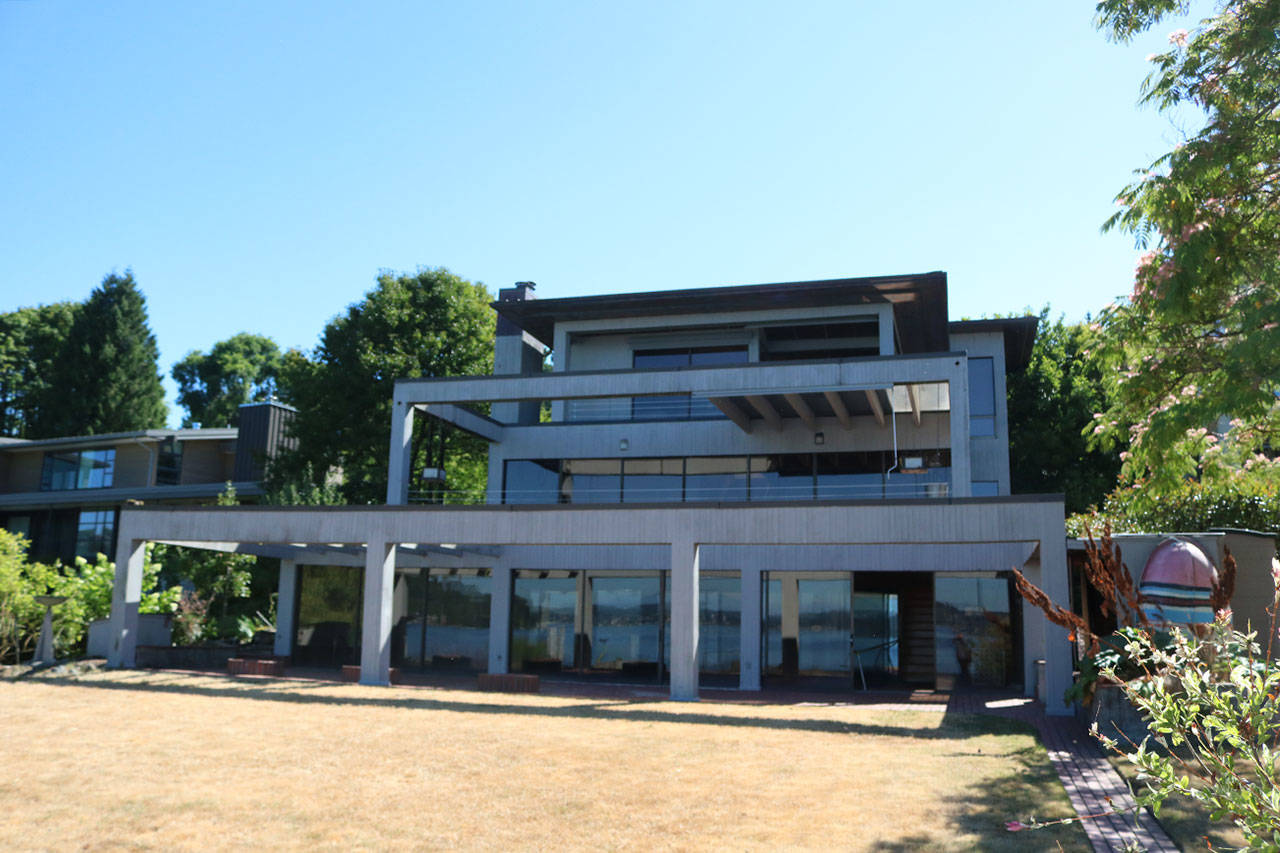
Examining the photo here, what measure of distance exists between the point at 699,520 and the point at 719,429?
295 inches

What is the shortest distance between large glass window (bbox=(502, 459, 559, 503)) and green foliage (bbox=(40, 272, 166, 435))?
1397 inches

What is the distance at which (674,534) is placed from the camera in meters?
19.4

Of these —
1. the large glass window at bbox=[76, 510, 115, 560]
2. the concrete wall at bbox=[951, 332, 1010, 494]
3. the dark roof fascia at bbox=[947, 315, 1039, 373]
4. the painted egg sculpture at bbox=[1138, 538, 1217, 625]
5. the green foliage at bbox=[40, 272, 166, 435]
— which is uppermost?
the green foliage at bbox=[40, 272, 166, 435]

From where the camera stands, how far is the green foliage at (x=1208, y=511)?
21516mm

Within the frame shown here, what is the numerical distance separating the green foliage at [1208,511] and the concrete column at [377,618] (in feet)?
49.4

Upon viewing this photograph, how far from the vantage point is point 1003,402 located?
26672 mm

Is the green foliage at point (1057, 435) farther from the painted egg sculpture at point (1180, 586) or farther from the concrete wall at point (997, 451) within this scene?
the painted egg sculpture at point (1180, 586)

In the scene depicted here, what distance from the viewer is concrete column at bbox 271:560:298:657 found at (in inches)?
1103

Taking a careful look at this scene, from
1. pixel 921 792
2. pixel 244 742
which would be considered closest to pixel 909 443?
pixel 921 792

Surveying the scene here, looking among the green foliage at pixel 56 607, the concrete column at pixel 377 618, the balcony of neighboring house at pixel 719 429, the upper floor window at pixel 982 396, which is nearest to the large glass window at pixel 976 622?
the balcony of neighboring house at pixel 719 429

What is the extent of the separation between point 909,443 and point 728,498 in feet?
15.9

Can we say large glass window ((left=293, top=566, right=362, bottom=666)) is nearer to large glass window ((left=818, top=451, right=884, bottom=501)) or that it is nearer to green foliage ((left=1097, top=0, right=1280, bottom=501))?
large glass window ((left=818, top=451, right=884, bottom=501))

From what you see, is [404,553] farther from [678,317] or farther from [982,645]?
[982,645]

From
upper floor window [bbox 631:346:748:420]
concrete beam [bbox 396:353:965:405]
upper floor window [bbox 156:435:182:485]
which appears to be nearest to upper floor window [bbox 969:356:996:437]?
concrete beam [bbox 396:353:965:405]
